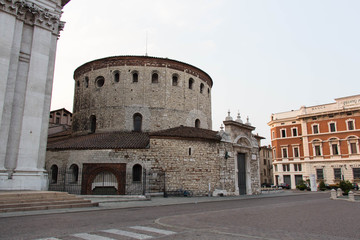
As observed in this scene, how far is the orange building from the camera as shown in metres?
40.8

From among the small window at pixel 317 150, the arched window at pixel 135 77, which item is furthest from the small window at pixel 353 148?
the arched window at pixel 135 77

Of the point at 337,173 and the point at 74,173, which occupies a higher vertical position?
the point at 337,173

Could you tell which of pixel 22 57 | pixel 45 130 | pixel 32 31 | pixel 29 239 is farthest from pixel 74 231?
pixel 32 31

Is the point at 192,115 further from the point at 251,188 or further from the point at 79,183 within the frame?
the point at 79,183

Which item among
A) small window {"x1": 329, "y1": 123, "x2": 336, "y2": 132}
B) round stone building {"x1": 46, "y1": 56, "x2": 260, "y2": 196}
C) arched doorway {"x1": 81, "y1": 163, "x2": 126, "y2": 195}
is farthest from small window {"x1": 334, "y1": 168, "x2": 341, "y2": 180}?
arched doorway {"x1": 81, "y1": 163, "x2": 126, "y2": 195}

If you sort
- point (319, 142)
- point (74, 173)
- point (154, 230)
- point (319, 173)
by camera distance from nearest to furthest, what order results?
point (154, 230)
point (74, 173)
point (319, 173)
point (319, 142)

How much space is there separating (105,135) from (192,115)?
9118 millimetres

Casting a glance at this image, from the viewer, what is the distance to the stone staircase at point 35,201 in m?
10.9

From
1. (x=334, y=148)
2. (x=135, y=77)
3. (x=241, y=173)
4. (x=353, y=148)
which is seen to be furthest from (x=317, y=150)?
(x=135, y=77)

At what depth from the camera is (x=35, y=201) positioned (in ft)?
38.6

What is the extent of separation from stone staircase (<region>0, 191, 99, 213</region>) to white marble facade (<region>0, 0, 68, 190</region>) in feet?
6.99

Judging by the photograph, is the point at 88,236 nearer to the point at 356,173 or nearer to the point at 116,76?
the point at 116,76

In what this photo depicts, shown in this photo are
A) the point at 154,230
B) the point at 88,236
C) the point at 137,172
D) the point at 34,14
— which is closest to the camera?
the point at 88,236

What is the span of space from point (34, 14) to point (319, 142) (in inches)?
1648
